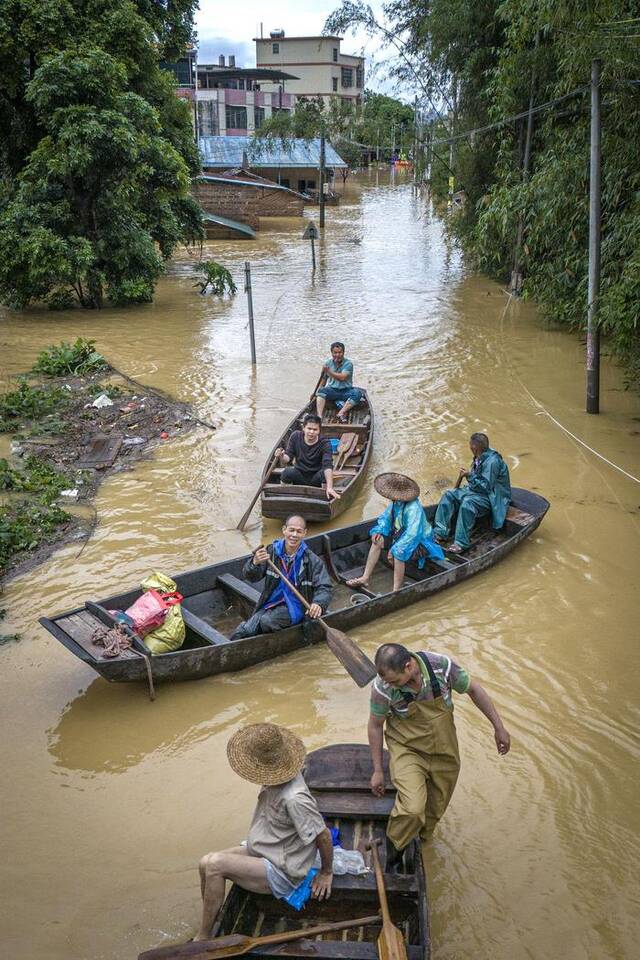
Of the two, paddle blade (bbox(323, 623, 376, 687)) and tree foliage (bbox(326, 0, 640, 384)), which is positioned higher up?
tree foliage (bbox(326, 0, 640, 384))

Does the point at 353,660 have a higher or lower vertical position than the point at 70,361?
lower

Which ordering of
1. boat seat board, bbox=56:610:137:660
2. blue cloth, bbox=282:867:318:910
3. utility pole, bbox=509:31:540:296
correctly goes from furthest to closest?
1. utility pole, bbox=509:31:540:296
2. boat seat board, bbox=56:610:137:660
3. blue cloth, bbox=282:867:318:910

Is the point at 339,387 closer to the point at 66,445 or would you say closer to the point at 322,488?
the point at 322,488

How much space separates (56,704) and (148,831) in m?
1.68

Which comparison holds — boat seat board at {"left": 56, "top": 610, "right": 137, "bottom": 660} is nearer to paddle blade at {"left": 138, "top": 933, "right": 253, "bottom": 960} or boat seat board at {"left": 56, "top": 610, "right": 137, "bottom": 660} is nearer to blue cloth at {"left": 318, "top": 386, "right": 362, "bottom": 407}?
paddle blade at {"left": 138, "top": 933, "right": 253, "bottom": 960}

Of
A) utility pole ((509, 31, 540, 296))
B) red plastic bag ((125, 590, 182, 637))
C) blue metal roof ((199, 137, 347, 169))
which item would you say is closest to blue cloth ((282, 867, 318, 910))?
red plastic bag ((125, 590, 182, 637))

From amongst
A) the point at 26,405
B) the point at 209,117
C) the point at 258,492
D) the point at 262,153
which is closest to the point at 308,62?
the point at 209,117

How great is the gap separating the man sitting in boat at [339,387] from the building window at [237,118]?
51.4m

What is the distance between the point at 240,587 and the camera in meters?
7.51

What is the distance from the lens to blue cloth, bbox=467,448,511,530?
28.2 ft

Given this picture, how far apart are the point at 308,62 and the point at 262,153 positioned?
108 ft

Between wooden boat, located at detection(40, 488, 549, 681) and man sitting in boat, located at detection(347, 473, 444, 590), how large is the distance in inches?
7.5

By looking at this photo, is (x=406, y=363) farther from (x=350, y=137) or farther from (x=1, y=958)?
(x=350, y=137)

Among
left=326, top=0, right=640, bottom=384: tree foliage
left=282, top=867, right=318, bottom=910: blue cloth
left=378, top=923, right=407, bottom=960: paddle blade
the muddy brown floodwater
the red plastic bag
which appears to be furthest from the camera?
left=326, top=0, right=640, bottom=384: tree foliage
